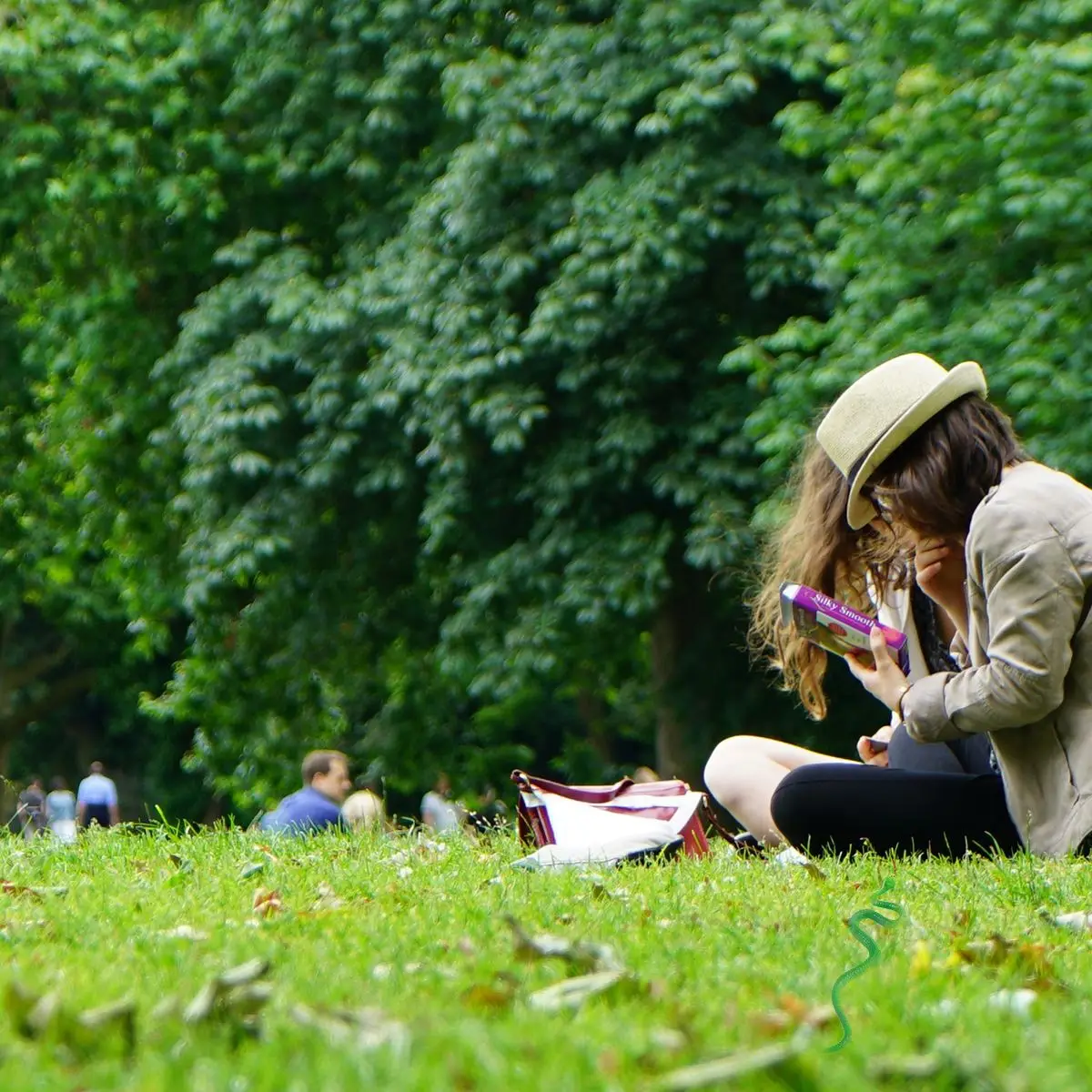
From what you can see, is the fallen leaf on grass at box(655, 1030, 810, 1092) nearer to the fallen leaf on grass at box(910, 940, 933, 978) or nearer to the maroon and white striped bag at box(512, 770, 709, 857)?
the fallen leaf on grass at box(910, 940, 933, 978)

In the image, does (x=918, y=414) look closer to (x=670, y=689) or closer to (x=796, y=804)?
(x=796, y=804)

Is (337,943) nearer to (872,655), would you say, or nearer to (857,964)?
(857,964)

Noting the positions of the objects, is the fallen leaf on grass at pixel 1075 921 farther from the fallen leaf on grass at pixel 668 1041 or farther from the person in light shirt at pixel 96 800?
the person in light shirt at pixel 96 800

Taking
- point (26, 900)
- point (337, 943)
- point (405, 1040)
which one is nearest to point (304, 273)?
point (26, 900)

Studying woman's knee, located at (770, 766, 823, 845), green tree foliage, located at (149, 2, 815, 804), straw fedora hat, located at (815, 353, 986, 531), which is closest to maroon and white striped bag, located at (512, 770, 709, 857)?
woman's knee, located at (770, 766, 823, 845)

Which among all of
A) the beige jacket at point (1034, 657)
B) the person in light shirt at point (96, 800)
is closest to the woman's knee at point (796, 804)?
the beige jacket at point (1034, 657)

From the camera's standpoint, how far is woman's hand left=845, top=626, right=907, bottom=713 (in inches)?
188

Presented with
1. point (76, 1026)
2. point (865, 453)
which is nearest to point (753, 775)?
point (865, 453)

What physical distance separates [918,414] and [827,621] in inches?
24.7

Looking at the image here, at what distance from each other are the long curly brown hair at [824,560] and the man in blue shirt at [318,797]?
3.56m

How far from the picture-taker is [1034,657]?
14.1 ft

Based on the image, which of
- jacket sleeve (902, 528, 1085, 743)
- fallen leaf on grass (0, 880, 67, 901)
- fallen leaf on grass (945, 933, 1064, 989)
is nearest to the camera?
fallen leaf on grass (945, 933, 1064, 989)

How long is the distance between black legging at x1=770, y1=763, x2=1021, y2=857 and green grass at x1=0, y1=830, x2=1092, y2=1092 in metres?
0.36

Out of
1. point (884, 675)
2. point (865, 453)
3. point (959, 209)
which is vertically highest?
point (959, 209)
